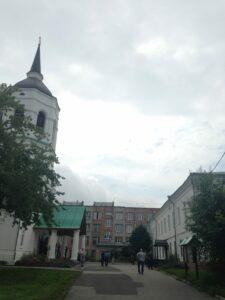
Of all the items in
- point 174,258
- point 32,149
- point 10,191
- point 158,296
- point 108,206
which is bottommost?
point 158,296

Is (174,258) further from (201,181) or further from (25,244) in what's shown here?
(201,181)

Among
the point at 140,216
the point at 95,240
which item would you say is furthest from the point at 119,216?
the point at 95,240

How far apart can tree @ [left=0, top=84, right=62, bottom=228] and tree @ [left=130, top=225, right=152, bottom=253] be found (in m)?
41.9

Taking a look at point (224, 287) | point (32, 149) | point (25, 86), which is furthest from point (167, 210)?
point (224, 287)

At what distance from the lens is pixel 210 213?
14078 mm

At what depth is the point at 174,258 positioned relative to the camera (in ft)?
106

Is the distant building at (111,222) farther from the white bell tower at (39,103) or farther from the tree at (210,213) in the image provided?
the tree at (210,213)

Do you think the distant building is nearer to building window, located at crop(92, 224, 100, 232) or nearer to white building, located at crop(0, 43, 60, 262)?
building window, located at crop(92, 224, 100, 232)

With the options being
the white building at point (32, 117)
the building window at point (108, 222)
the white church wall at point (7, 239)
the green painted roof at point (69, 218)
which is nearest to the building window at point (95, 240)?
the building window at point (108, 222)

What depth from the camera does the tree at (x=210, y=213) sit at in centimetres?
1330

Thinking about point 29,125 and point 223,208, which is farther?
point 29,125

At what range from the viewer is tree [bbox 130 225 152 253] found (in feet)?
191

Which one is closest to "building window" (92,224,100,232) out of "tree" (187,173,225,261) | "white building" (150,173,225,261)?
"white building" (150,173,225,261)

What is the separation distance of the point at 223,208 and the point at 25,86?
83.1 ft
